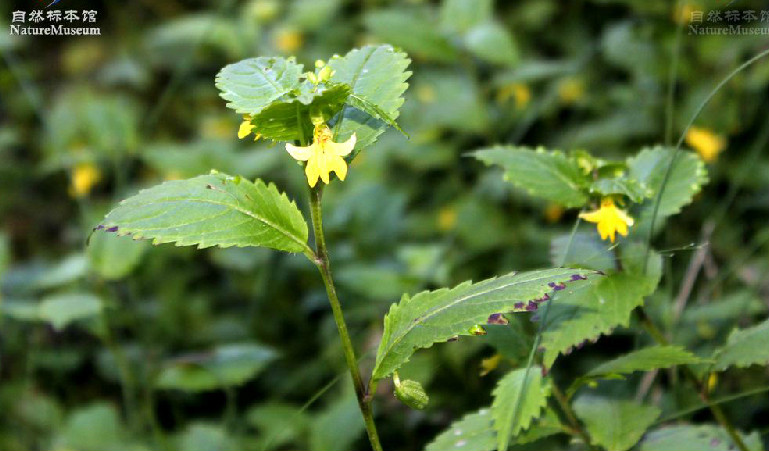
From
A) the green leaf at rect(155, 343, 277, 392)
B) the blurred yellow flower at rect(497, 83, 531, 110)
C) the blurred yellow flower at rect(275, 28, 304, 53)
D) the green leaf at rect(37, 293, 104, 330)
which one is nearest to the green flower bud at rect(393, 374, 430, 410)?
the green leaf at rect(155, 343, 277, 392)

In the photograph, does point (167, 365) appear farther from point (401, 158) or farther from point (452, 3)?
point (452, 3)

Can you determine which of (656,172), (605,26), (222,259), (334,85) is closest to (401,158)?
(222,259)

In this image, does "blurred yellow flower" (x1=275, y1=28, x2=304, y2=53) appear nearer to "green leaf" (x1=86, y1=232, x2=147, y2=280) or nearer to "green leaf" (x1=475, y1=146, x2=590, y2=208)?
"green leaf" (x1=86, y1=232, x2=147, y2=280)

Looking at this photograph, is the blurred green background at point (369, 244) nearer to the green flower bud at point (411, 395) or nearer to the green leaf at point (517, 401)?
the green leaf at point (517, 401)

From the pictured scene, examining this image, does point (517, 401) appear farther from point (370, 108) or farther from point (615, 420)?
point (370, 108)

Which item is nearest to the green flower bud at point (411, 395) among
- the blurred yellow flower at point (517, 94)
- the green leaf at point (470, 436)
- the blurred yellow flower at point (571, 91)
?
the green leaf at point (470, 436)
